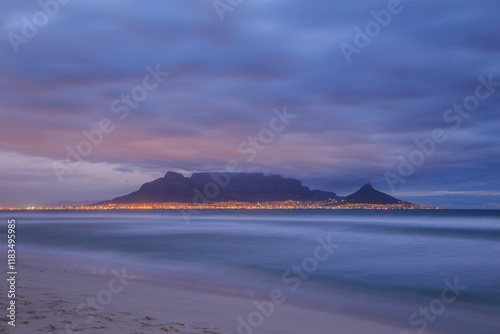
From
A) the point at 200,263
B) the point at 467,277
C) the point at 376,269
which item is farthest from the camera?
the point at 200,263

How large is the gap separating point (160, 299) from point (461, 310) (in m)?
8.54

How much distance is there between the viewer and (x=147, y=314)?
32.9 feet

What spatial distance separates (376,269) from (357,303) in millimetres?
9787

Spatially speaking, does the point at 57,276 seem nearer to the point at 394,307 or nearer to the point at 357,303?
the point at 357,303

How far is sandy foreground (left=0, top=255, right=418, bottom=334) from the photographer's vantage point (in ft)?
27.5

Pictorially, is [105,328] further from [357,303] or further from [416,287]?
[416,287]

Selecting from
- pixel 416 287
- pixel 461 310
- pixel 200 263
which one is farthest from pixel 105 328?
pixel 200 263

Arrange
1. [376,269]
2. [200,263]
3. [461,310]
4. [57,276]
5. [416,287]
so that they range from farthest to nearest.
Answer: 1. [200,263]
2. [376,269]
3. [416,287]
4. [57,276]
5. [461,310]

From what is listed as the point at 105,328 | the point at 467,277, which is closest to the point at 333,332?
the point at 105,328

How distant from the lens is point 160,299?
1216cm

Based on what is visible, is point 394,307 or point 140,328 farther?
point 394,307

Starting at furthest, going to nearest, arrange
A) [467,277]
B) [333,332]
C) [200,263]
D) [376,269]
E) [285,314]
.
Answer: [200,263], [376,269], [467,277], [285,314], [333,332]

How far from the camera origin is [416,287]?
18641mm

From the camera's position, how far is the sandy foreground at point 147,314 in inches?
330
